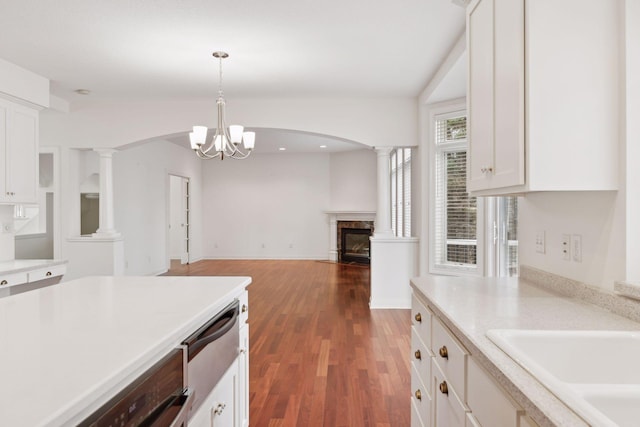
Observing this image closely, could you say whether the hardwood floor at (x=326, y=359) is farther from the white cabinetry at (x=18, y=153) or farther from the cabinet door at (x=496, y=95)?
the white cabinetry at (x=18, y=153)

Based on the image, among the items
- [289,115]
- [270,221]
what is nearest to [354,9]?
[289,115]

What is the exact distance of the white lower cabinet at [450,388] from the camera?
1.02 m

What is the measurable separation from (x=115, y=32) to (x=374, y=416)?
10.9 feet

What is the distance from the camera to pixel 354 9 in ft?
9.70

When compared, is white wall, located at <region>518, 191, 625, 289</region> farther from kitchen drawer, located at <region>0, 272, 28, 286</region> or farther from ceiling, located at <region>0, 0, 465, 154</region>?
kitchen drawer, located at <region>0, 272, 28, 286</region>

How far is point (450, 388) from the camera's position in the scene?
1.43 m

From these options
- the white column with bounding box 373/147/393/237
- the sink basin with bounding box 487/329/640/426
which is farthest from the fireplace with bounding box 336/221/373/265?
the sink basin with bounding box 487/329/640/426

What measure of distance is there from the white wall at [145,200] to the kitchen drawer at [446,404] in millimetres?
6044

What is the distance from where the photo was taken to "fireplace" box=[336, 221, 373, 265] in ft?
31.6

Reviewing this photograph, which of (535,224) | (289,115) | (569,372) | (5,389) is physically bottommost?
(569,372)

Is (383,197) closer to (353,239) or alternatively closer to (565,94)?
(565,94)

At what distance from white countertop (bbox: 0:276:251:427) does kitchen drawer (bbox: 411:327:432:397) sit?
893 mm

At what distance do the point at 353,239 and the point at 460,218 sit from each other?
528 centimetres

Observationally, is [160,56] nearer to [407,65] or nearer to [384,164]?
[407,65]
